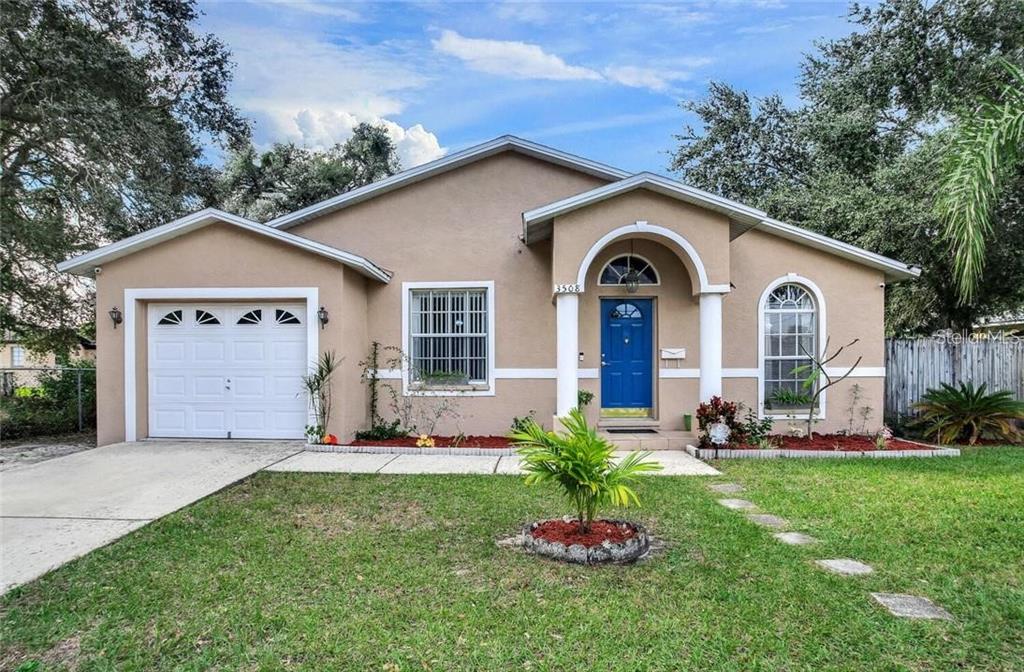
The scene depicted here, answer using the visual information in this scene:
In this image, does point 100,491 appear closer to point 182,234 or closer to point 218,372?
point 218,372

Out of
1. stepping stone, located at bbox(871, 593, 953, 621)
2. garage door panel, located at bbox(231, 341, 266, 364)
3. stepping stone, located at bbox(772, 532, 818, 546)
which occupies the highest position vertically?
garage door panel, located at bbox(231, 341, 266, 364)

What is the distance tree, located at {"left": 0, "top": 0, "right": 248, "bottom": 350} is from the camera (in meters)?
10.5

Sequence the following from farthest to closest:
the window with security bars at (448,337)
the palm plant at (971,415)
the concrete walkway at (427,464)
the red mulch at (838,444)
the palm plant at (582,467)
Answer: the window with security bars at (448,337), the palm plant at (971,415), the red mulch at (838,444), the concrete walkway at (427,464), the palm plant at (582,467)

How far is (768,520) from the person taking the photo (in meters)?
5.66

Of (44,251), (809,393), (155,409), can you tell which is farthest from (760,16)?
(44,251)

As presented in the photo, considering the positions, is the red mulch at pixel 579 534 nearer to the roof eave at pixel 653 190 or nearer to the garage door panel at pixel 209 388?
the roof eave at pixel 653 190

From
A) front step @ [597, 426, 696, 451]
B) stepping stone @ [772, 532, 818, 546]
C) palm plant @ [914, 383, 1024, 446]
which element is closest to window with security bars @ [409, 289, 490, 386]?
front step @ [597, 426, 696, 451]

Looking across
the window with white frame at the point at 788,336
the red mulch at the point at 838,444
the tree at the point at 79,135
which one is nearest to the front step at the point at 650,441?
the red mulch at the point at 838,444

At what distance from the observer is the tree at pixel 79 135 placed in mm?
10492

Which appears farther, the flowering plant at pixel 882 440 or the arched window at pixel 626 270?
the arched window at pixel 626 270

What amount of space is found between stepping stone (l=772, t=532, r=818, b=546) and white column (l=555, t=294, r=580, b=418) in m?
4.44

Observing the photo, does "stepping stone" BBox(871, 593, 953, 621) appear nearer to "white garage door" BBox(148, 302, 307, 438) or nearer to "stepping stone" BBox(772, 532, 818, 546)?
"stepping stone" BBox(772, 532, 818, 546)

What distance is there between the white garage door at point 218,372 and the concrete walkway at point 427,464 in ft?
4.84

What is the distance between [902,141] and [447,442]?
1531cm
